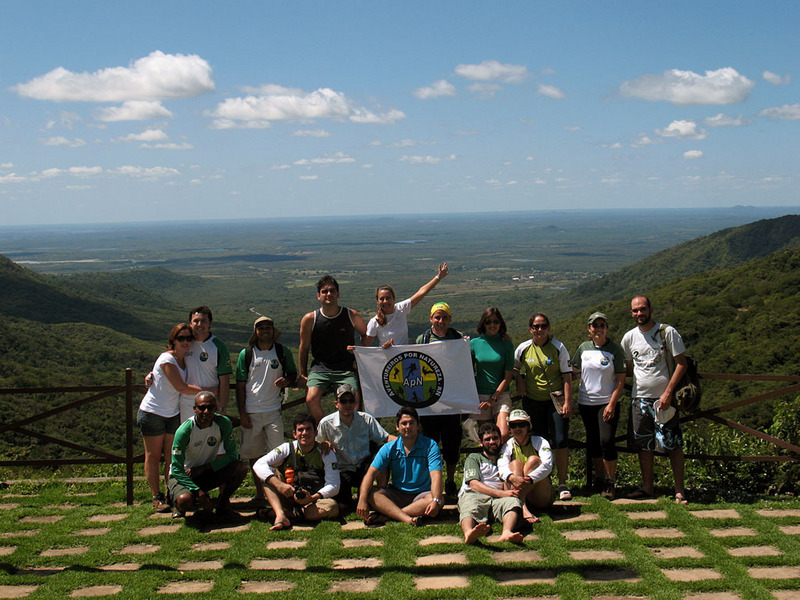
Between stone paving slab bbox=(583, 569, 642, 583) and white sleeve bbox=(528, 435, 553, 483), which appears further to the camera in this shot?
white sleeve bbox=(528, 435, 553, 483)

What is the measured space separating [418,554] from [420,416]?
191cm

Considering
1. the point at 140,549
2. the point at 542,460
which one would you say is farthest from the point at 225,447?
the point at 542,460

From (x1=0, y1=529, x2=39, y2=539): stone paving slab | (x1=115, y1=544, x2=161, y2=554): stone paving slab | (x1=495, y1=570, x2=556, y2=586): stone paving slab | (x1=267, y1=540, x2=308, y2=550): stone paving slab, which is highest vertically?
(x1=495, y1=570, x2=556, y2=586): stone paving slab

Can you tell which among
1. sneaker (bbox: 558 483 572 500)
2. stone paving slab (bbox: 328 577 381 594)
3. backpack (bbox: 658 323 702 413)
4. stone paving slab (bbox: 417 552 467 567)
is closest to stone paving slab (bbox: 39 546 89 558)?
stone paving slab (bbox: 328 577 381 594)

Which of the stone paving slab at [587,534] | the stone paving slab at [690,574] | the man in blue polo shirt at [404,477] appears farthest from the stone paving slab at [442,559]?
the stone paving slab at [690,574]

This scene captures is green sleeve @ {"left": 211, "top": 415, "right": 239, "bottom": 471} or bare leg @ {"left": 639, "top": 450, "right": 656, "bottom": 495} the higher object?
green sleeve @ {"left": 211, "top": 415, "right": 239, "bottom": 471}

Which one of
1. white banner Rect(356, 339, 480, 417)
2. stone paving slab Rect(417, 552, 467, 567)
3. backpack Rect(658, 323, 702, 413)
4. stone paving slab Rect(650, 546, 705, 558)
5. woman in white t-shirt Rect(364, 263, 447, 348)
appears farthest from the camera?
white banner Rect(356, 339, 480, 417)

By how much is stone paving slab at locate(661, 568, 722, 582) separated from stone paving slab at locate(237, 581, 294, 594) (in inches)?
107

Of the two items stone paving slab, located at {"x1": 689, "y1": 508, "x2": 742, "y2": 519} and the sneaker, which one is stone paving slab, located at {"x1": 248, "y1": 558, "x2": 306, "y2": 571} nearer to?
the sneaker

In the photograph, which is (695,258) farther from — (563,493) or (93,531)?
(93,531)

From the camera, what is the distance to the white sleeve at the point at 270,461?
20.1 ft

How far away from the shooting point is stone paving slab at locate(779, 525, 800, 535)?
18.8ft

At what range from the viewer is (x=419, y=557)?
5.38 meters

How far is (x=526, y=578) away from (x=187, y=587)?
7.98 ft
